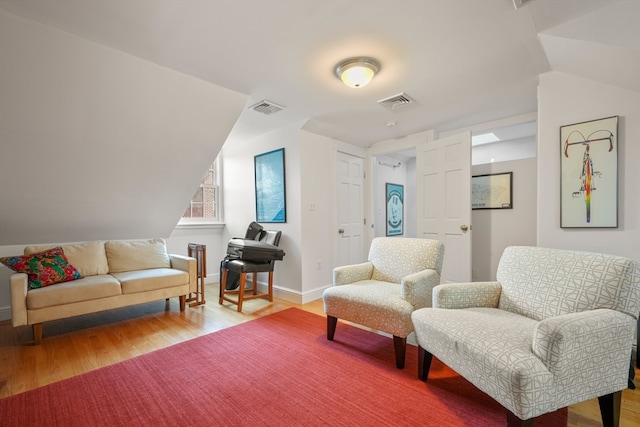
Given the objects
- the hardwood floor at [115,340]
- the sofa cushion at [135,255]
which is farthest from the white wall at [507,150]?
the sofa cushion at [135,255]

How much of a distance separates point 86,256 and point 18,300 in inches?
31.8

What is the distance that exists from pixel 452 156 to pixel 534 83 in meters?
1.05

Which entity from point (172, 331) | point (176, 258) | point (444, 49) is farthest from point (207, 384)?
point (444, 49)

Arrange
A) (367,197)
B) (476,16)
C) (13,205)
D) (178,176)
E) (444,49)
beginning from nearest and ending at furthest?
1. (476,16)
2. (444,49)
3. (13,205)
4. (178,176)
5. (367,197)

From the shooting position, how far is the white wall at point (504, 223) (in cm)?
327

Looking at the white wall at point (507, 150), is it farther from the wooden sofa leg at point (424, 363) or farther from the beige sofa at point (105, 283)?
the beige sofa at point (105, 283)

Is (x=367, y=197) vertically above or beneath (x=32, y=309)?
above

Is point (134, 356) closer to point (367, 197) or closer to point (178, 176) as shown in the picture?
point (178, 176)

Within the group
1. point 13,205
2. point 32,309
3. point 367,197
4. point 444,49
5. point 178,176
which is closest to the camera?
point 444,49

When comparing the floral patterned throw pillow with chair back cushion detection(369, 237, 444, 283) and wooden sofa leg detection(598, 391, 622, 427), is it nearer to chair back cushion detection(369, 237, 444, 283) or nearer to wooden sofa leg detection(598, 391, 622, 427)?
chair back cushion detection(369, 237, 444, 283)

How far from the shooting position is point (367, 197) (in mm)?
4445

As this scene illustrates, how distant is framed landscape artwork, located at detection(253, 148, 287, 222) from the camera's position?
362cm

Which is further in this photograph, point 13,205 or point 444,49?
point 13,205

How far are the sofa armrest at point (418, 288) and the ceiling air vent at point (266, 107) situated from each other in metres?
2.11
